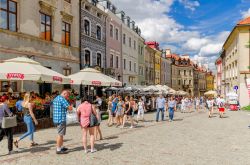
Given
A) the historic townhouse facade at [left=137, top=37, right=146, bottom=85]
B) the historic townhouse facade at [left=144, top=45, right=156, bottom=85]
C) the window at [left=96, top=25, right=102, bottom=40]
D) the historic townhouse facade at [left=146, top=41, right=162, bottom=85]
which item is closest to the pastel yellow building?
the historic townhouse facade at [left=146, top=41, right=162, bottom=85]

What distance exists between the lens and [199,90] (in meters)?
100

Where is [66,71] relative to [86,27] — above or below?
below

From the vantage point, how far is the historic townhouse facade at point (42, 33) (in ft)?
56.9

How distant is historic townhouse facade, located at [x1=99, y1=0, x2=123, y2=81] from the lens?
31.2m

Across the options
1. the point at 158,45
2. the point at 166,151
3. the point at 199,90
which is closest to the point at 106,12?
the point at 166,151

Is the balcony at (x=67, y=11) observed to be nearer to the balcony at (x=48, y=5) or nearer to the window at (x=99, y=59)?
the balcony at (x=48, y=5)

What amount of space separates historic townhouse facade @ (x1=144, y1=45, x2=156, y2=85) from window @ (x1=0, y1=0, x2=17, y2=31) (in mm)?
32968

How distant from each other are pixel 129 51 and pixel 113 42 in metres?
6.60

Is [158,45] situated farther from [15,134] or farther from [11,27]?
[15,134]

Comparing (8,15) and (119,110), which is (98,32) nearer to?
(8,15)

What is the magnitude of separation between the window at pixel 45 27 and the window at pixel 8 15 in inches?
107

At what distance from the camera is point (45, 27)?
68.2 feet

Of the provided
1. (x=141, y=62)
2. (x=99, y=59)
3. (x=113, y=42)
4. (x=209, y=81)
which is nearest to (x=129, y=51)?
(x=113, y=42)

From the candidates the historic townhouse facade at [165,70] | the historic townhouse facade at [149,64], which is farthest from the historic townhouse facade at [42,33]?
the historic townhouse facade at [165,70]
